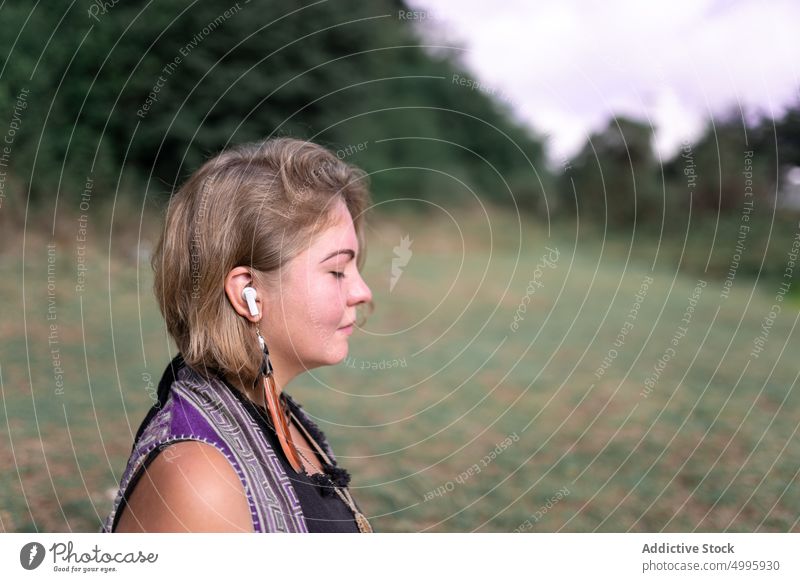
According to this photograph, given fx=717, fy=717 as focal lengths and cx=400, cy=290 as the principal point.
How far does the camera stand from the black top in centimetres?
179

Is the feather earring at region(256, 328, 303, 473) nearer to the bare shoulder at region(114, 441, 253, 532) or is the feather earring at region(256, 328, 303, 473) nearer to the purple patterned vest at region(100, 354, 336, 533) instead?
the purple patterned vest at region(100, 354, 336, 533)

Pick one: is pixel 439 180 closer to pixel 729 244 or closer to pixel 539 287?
pixel 539 287

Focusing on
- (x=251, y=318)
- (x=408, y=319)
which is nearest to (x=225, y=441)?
(x=251, y=318)

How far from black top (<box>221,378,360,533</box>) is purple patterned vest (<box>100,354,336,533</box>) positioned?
65 millimetres

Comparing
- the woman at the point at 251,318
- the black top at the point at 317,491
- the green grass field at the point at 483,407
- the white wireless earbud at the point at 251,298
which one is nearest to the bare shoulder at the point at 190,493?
the woman at the point at 251,318

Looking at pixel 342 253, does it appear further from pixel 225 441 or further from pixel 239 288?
pixel 225 441

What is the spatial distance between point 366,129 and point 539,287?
691cm

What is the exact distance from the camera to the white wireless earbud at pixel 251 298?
1.75 meters

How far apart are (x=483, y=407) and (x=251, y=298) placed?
511cm

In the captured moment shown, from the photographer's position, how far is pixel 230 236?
1.73 m

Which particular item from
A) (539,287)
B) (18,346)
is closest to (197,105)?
(18,346)

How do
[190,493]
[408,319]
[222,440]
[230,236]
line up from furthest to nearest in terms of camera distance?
[408,319]
[230,236]
[222,440]
[190,493]

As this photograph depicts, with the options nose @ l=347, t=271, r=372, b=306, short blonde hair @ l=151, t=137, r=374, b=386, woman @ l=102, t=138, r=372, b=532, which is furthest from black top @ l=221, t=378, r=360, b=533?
nose @ l=347, t=271, r=372, b=306

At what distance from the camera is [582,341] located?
29.5ft
